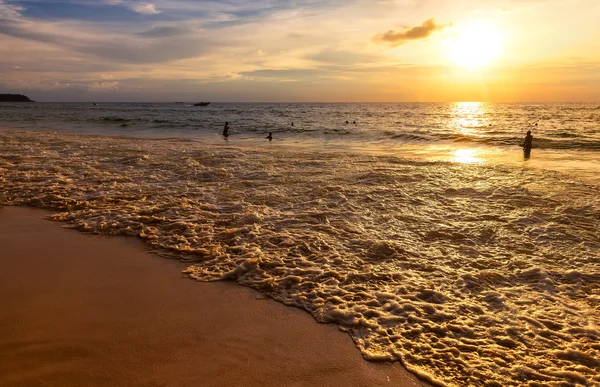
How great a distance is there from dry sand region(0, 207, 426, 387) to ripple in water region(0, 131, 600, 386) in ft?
1.43

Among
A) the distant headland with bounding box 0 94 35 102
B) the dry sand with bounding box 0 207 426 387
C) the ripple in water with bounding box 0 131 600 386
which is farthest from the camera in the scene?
the distant headland with bounding box 0 94 35 102

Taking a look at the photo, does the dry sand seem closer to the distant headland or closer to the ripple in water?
the ripple in water

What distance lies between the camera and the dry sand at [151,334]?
368 centimetres

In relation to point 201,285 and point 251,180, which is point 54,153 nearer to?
point 251,180

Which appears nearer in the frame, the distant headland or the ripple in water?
the ripple in water

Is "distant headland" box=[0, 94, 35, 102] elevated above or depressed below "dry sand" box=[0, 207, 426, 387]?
above

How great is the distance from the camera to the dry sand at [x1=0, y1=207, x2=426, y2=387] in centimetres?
368

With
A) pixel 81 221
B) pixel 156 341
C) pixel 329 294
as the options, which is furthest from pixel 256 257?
pixel 81 221

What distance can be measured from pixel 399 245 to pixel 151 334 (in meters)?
4.79

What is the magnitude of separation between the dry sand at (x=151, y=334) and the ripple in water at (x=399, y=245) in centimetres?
44

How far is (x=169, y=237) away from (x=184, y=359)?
3905mm

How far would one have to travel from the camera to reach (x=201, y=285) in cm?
558

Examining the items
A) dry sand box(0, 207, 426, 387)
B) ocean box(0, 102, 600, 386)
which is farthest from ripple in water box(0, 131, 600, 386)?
dry sand box(0, 207, 426, 387)

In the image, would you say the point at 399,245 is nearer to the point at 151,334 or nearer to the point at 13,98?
the point at 151,334
